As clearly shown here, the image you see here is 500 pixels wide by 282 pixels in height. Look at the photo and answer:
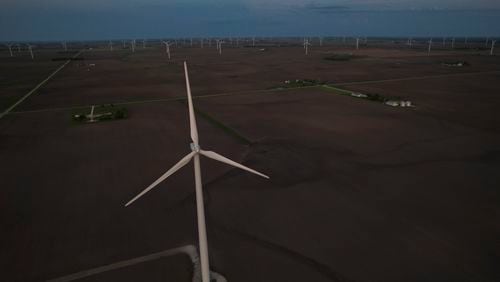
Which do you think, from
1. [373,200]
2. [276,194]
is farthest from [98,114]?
[373,200]

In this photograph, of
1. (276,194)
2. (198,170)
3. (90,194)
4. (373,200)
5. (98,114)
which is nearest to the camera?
(198,170)

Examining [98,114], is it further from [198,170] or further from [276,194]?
[198,170]

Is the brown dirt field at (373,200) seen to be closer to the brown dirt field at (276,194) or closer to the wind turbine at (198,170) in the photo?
the brown dirt field at (276,194)

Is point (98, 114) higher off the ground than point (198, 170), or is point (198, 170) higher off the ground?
point (198, 170)

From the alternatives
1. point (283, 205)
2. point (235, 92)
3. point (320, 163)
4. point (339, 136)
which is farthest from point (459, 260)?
point (235, 92)

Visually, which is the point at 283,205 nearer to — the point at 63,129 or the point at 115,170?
the point at 115,170

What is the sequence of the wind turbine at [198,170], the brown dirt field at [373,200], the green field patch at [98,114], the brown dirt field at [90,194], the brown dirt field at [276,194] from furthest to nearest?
the green field patch at [98,114], the brown dirt field at [90,194], the brown dirt field at [276,194], the brown dirt field at [373,200], the wind turbine at [198,170]

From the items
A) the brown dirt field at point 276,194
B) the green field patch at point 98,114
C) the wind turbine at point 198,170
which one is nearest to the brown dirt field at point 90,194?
the brown dirt field at point 276,194

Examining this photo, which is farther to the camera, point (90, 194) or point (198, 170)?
point (90, 194)
